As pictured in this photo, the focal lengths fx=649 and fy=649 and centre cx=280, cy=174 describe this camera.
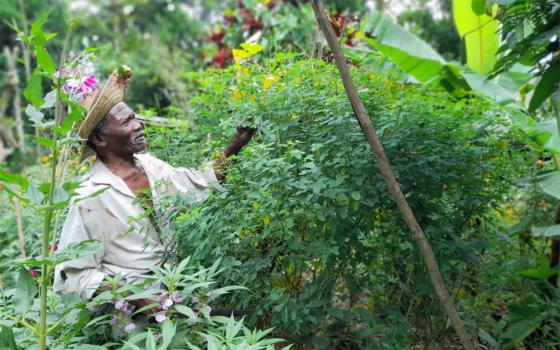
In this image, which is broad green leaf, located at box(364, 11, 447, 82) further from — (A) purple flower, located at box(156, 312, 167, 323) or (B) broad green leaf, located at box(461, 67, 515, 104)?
(A) purple flower, located at box(156, 312, 167, 323)

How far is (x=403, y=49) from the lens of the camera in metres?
5.34

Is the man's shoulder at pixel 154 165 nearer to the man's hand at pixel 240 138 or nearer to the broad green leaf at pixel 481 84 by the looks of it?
the man's hand at pixel 240 138

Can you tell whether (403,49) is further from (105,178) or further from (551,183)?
(105,178)

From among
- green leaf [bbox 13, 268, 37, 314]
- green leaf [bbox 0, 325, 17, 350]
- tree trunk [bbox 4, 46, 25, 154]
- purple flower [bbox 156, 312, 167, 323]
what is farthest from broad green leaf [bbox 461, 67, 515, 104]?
tree trunk [bbox 4, 46, 25, 154]

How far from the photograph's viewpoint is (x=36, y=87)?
240 cm

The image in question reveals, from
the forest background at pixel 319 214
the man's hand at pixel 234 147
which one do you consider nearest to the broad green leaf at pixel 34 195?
the forest background at pixel 319 214

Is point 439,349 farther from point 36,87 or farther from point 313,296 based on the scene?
point 36,87

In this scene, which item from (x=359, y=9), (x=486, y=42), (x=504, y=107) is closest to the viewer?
(x=504, y=107)

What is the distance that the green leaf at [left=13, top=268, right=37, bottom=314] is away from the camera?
2.62m

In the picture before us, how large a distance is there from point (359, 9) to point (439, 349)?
7.52m

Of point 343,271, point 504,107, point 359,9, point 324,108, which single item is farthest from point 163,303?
point 359,9

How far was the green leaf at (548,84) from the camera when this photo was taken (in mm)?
3114

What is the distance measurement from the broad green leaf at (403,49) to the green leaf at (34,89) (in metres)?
3.28

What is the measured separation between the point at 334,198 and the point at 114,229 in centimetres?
110
